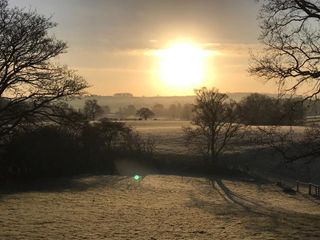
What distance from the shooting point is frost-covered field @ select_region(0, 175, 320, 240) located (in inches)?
624

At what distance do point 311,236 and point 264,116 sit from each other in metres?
9.04

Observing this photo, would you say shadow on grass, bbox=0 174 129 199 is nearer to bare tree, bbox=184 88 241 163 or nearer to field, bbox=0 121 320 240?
field, bbox=0 121 320 240

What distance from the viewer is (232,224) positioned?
17938 millimetres

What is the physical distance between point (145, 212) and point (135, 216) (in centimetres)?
150

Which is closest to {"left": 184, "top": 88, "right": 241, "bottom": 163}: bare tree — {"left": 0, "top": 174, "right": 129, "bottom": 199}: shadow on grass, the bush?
the bush

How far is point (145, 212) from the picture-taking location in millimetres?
22094

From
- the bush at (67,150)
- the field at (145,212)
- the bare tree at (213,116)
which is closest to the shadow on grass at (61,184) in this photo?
the field at (145,212)

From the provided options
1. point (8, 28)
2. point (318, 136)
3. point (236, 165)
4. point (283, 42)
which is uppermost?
point (8, 28)

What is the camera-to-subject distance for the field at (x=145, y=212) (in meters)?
16.0

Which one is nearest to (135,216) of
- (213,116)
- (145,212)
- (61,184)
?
(145,212)

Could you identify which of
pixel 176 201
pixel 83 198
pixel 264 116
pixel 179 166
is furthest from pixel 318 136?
pixel 179 166

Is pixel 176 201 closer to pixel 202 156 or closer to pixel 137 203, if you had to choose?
pixel 137 203

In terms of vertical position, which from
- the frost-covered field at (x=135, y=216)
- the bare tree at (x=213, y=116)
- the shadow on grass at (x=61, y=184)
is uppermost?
the bare tree at (x=213, y=116)

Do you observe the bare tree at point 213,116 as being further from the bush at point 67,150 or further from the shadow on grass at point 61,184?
the shadow on grass at point 61,184
